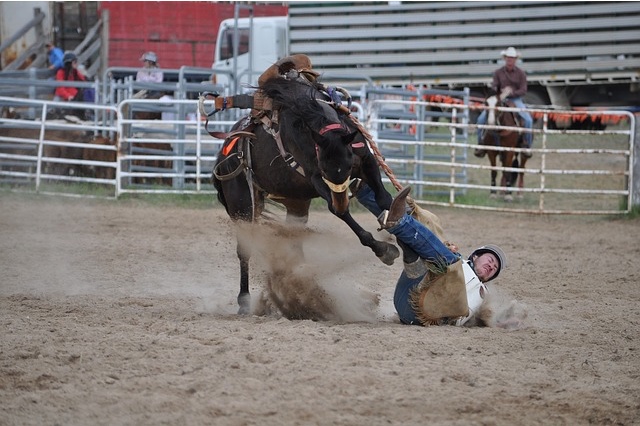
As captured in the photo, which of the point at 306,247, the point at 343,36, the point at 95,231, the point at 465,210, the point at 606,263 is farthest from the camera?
the point at 343,36

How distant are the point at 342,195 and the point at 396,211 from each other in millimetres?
352

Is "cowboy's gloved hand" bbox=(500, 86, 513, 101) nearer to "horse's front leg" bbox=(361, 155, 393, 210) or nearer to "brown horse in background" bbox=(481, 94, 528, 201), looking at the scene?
"brown horse in background" bbox=(481, 94, 528, 201)

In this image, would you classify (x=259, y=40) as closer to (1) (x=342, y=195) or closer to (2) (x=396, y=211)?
(1) (x=342, y=195)

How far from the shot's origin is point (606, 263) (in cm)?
838

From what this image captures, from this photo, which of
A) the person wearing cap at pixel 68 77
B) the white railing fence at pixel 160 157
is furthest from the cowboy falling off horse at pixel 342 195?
the person wearing cap at pixel 68 77

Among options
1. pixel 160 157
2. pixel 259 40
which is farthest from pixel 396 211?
pixel 259 40

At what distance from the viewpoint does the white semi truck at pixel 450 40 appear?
703 inches

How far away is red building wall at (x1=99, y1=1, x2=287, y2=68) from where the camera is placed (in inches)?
831

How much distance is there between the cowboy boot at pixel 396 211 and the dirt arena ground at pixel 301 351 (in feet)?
1.94

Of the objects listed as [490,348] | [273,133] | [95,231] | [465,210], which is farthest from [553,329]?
[465,210]

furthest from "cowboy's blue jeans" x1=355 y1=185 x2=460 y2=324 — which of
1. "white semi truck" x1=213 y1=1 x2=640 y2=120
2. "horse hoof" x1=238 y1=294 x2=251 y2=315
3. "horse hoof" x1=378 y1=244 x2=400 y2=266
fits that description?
"white semi truck" x1=213 y1=1 x2=640 y2=120

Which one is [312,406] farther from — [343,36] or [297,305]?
[343,36]

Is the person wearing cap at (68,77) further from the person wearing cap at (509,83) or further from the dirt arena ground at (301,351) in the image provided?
the dirt arena ground at (301,351)

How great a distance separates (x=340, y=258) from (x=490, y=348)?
5.35 feet
